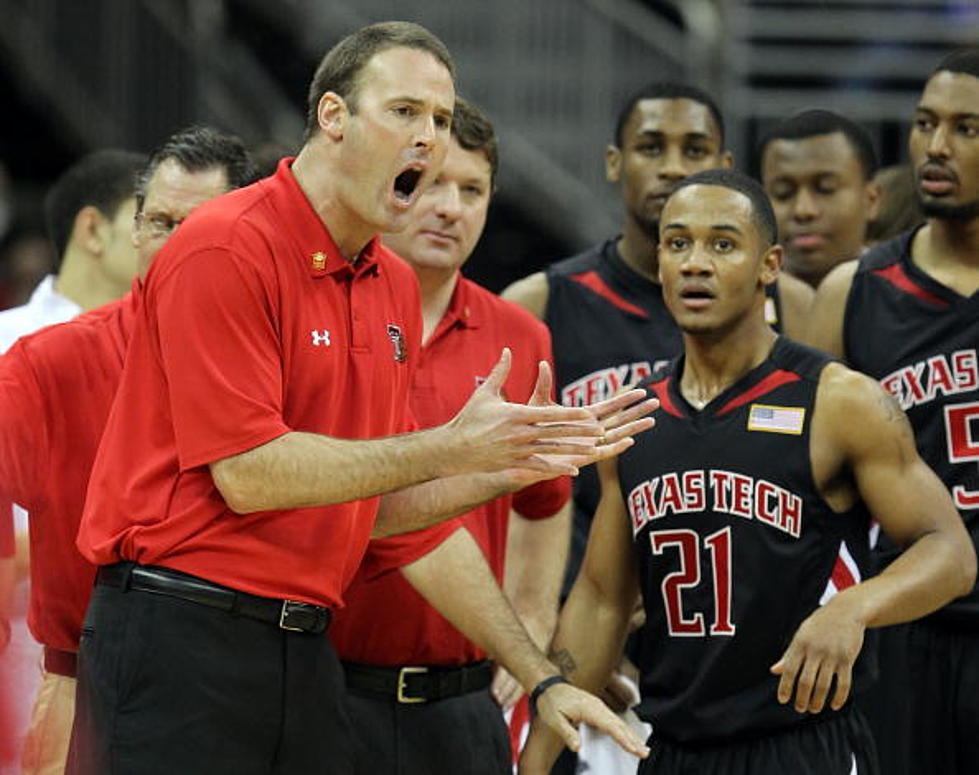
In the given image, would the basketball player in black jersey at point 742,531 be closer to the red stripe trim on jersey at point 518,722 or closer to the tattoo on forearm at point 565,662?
the tattoo on forearm at point 565,662

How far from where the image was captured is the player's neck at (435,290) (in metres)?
6.07

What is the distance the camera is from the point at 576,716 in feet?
16.1

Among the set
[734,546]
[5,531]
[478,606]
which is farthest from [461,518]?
[5,531]

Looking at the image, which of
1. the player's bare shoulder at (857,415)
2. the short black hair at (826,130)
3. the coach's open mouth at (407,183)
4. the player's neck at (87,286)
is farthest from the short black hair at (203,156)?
the short black hair at (826,130)

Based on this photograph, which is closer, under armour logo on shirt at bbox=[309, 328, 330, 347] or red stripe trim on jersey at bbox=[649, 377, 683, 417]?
under armour logo on shirt at bbox=[309, 328, 330, 347]

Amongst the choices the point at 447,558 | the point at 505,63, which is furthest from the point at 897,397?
the point at 505,63

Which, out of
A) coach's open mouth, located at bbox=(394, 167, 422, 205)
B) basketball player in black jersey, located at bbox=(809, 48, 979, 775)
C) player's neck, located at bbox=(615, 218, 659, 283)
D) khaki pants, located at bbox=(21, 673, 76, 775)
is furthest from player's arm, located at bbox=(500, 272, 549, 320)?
khaki pants, located at bbox=(21, 673, 76, 775)

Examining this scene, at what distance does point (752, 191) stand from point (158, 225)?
182 centimetres

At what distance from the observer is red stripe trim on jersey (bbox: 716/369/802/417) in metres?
5.50

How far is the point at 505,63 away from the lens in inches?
526

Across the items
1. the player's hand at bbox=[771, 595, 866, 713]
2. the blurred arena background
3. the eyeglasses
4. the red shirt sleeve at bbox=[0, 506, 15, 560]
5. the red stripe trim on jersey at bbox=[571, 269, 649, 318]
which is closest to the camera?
the red shirt sleeve at bbox=[0, 506, 15, 560]

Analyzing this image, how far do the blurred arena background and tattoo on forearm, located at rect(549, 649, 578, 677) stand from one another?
715cm

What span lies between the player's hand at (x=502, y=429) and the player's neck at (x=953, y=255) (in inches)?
96.6

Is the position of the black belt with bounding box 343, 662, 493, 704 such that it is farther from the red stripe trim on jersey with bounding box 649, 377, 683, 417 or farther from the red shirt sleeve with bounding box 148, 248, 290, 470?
the red shirt sleeve with bounding box 148, 248, 290, 470
